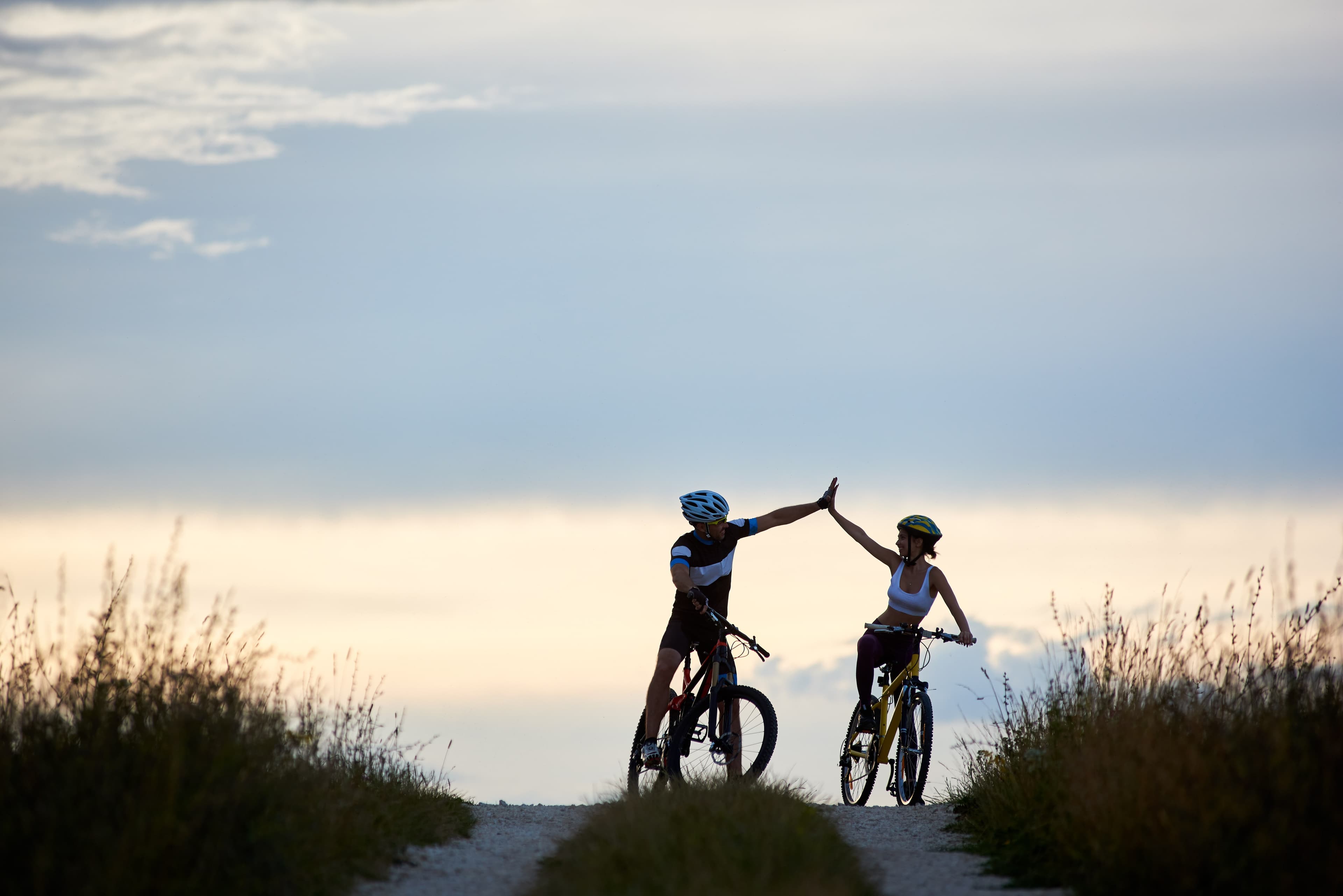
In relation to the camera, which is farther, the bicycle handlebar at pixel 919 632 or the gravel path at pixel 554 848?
the bicycle handlebar at pixel 919 632

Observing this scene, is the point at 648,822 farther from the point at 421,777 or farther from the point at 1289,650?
the point at 1289,650

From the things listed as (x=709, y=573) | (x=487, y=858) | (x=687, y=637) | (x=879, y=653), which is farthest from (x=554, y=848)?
(x=879, y=653)

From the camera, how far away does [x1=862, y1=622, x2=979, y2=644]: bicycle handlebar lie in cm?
1085

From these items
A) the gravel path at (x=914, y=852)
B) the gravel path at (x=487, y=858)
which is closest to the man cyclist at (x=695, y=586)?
the gravel path at (x=487, y=858)

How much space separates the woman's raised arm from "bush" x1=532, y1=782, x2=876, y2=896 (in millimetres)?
3165

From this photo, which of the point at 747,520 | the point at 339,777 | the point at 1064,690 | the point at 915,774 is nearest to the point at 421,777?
the point at 339,777

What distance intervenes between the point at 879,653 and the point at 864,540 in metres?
1.01

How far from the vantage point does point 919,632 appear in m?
11.0

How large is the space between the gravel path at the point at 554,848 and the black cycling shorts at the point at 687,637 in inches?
56.9

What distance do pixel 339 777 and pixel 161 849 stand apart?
9.21ft

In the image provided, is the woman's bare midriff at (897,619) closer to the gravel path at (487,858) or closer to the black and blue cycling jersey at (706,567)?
the black and blue cycling jersey at (706,567)

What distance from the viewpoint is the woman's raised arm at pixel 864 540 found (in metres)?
11.4

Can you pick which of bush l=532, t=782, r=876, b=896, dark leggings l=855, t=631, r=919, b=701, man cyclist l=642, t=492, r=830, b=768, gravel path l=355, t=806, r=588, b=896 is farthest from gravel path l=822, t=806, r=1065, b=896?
gravel path l=355, t=806, r=588, b=896

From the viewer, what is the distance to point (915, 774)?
36.1ft
